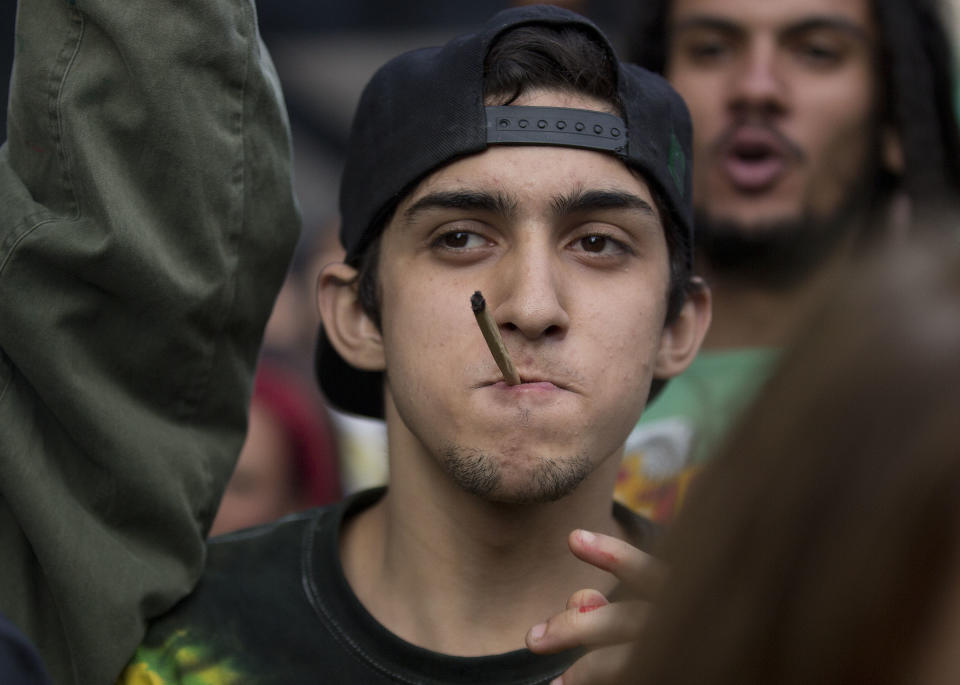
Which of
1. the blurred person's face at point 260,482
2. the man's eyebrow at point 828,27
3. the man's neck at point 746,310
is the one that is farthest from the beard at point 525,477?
the blurred person's face at point 260,482

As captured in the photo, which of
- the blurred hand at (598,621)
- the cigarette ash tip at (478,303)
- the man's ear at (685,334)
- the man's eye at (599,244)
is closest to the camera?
the blurred hand at (598,621)

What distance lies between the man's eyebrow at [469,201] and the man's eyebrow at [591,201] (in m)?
0.08

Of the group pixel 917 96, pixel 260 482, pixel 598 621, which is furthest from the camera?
pixel 260 482

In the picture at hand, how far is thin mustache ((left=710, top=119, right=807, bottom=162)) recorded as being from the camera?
131 inches

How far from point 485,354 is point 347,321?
42cm

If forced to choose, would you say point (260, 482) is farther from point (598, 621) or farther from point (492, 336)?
point (598, 621)

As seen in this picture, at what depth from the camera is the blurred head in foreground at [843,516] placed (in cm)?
95

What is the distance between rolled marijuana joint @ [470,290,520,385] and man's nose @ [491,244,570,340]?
2.1 inches

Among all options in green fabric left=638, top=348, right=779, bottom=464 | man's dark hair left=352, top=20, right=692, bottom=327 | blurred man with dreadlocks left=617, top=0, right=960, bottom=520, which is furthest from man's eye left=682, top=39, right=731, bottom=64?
man's dark hair left=352, top=20, right=692, bottom=327

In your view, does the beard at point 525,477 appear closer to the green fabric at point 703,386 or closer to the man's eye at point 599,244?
the man's eye at point 599,244

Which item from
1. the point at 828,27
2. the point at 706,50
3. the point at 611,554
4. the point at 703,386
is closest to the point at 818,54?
the point at 828,27

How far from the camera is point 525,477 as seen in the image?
1971 mm

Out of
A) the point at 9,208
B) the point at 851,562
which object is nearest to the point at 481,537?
the point at 9,208

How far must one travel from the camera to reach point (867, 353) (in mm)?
998
